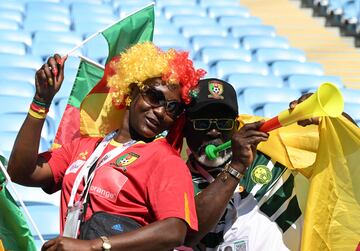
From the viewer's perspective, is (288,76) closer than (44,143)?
No

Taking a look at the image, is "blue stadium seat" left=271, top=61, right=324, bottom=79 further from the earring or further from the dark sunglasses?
the dark sunglasses

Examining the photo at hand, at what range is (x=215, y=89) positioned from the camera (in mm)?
2598

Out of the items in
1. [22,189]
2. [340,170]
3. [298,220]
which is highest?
[340,170]

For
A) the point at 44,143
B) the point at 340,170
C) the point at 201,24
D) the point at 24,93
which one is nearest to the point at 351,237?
the point at 340,170

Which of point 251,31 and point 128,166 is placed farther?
point 251,31

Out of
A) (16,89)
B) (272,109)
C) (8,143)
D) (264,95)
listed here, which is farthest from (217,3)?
(8,143)

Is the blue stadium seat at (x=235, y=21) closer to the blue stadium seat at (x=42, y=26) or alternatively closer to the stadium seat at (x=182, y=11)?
the stadium seat at (x=182, y=11)

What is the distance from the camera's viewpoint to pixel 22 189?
3.84m

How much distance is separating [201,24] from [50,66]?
492cm

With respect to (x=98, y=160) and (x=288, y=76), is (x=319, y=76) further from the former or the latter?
(x=98, y=160)

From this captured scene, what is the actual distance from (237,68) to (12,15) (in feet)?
6.14

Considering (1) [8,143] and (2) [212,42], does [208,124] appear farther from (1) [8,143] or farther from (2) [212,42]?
(2) [212,42]

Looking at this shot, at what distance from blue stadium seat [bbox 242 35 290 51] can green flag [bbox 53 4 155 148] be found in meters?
4.11

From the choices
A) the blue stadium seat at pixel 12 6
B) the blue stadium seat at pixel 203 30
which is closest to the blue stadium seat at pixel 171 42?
the blue stadium seat at pixel 203 30
